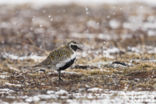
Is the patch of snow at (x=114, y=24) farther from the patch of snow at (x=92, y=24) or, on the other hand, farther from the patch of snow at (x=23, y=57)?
the patch of snow at (x=23, y=57)

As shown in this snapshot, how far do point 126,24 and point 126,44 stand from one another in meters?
5.30

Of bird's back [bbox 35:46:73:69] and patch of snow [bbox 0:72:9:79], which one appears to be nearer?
bird's back [bbox 35:46:73:69]

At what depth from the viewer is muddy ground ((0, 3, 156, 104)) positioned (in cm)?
914

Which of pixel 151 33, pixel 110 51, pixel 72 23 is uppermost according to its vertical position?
pixel 72 23

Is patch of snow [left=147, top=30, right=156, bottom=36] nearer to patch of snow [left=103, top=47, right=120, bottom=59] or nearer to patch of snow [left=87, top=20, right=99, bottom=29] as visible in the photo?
patch of snow [left=87, top=20, right=99, bottom=29]

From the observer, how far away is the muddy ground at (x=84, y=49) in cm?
914

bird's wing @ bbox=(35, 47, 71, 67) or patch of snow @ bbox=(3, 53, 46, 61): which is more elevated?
bird's wing @ bbox=(35, 47, 71, 67)

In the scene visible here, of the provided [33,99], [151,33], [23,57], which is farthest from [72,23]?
[33,99]

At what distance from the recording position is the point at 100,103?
7.51 meters

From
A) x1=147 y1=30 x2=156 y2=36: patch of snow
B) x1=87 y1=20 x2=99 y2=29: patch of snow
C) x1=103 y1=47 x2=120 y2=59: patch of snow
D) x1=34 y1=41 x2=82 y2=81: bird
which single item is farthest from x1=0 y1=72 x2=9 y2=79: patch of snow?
x1=147 y1=30 x2=156 y2=36: patch of snow

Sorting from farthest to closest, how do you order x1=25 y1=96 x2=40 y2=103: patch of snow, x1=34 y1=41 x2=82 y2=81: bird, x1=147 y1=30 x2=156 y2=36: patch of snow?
x1=147 y1=30 x2=156 y2=36: patch of snow
x1=34 y1=41 x2=82 y2=81: bird
x1=25 y1=96 x2=40 y2=103: patch of snow

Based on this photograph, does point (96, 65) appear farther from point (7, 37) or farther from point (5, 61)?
point (7, 37)

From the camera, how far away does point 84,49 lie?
15750mm

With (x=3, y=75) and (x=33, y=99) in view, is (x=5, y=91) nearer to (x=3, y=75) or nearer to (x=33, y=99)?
(x=33, y=99)
